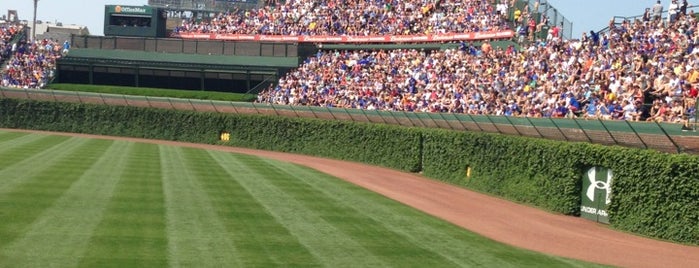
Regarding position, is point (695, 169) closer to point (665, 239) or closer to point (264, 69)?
point (665, 239)

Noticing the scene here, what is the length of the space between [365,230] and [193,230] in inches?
154

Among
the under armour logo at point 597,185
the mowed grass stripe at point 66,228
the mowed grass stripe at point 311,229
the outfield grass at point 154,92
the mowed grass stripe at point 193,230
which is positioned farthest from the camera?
the outfield grass at point 154,92

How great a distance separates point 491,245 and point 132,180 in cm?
1129

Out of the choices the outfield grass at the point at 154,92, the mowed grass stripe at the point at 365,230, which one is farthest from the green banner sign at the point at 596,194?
the outfield grass at the point at 154,92

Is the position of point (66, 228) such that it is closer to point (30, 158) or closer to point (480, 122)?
point (30, 158)

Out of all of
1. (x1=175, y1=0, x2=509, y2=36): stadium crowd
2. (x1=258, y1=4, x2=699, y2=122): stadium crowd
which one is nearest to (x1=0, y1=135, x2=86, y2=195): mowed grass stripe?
(x1=258, y1=4, x2=699, y2=122): stadium crowd

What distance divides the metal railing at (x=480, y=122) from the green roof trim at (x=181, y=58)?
1191 cm

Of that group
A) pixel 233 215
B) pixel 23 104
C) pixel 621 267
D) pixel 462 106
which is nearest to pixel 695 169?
pixel 621 267

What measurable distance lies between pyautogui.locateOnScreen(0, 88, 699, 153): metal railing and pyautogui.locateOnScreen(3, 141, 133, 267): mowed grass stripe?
1405 cm

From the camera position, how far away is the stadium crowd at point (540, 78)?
90.1ft

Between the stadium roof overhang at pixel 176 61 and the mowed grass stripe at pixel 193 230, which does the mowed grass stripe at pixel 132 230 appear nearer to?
the mowed grass stripe at pixel 193 230

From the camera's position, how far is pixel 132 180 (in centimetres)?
2452

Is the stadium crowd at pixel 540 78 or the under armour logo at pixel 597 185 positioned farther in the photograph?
the stadium crowd at pixel 540 78

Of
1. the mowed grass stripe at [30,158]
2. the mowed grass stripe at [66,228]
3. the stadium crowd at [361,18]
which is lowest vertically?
the mowed grass stripe at [66,228]
